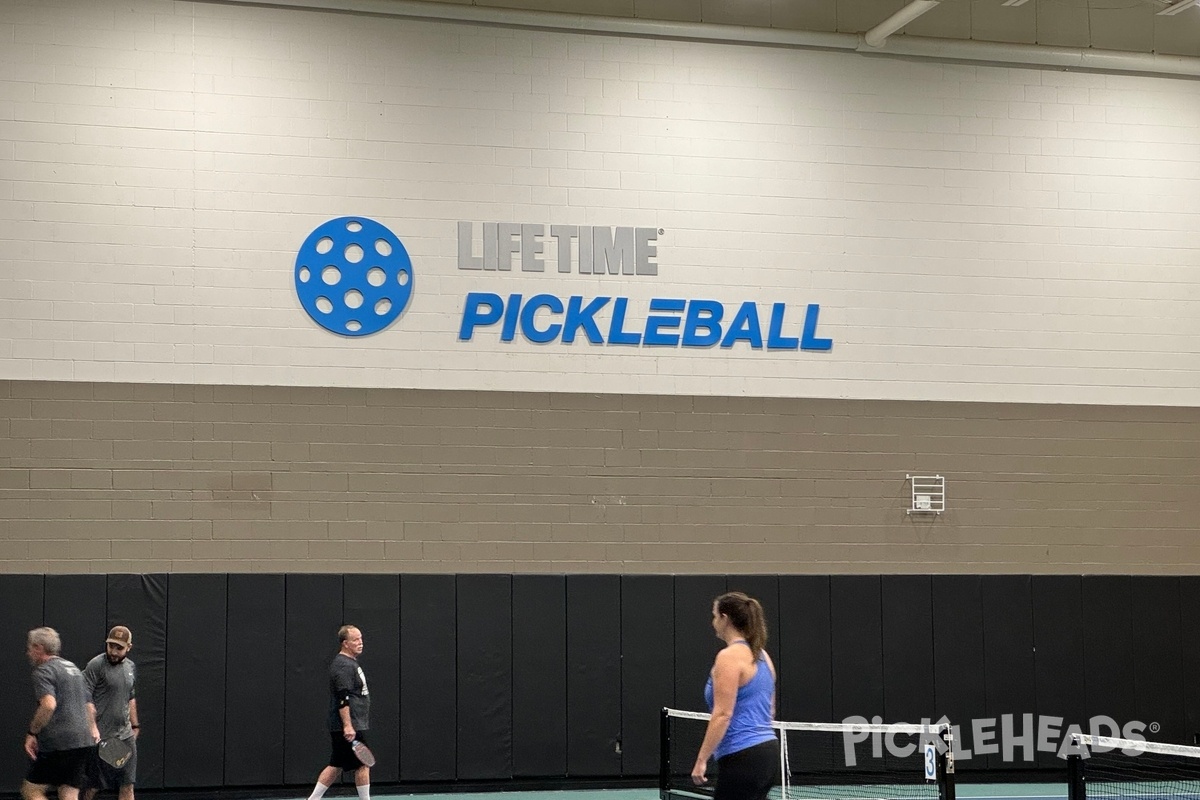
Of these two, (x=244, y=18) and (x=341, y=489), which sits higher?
(x=244, y=18)

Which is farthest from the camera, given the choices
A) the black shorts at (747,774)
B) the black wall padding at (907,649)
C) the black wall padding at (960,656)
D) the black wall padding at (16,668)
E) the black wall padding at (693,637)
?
the black wall padding at (960,656)

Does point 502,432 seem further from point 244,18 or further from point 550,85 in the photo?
point 244,18

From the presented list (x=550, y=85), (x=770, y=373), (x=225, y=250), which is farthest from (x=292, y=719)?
(x=550, y=85)

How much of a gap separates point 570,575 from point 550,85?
593cm

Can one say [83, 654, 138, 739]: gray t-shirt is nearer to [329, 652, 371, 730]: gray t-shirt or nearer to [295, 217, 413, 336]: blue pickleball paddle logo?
[329, 652, 371, 730]: gray t-shirt

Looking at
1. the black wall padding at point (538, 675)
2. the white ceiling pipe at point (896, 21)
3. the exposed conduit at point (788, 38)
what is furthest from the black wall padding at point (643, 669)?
the white ceiling pipe at point (896, 21)

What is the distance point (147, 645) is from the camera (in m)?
15.4

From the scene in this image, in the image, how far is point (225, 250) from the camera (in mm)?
16016

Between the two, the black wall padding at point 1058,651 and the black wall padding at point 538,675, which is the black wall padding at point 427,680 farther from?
the black wall padding at point 1058,651

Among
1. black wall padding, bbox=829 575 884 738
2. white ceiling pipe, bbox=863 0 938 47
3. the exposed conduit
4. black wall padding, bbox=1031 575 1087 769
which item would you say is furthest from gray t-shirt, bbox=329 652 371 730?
white ceiling pipe, bbox=863 0 938 47

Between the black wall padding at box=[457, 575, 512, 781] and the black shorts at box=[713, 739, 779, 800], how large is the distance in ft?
27.7

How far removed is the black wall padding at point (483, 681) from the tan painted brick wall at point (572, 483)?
1.27 feet

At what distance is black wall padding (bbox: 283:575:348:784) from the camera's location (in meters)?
15.6

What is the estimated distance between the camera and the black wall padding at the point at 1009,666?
17203 millimetres
